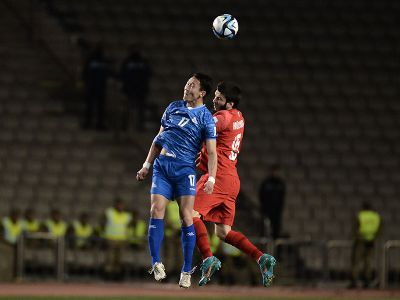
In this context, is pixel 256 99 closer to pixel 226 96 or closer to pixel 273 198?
pixel 273 198

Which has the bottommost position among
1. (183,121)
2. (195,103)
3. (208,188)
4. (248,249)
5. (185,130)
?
(248,249)

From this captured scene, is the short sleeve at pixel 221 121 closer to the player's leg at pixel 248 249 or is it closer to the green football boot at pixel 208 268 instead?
the player's leg at pixel 248 249

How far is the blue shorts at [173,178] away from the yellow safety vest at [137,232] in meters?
9.64

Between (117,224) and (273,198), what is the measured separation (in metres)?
3.05

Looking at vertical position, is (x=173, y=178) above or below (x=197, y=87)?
below

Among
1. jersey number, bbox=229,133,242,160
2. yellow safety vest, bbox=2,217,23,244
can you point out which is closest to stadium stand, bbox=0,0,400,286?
yellow safety vest, bbox=2,217,23,244

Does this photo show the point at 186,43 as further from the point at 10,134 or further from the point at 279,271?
the point at 279,271

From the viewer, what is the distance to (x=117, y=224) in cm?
2305

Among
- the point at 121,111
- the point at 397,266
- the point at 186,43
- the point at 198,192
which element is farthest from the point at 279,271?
the point at 198,192

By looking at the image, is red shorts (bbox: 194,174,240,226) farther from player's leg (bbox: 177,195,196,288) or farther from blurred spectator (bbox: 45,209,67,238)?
blurred spectator (bbox: 45,209,67,238)

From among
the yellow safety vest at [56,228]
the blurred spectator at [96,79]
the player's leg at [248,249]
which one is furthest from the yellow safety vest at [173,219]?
the player's leg at [248,249]

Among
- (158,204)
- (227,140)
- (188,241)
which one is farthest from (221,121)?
(188,241)

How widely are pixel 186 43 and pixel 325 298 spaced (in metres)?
10.4

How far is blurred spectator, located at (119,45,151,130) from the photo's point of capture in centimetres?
2555
